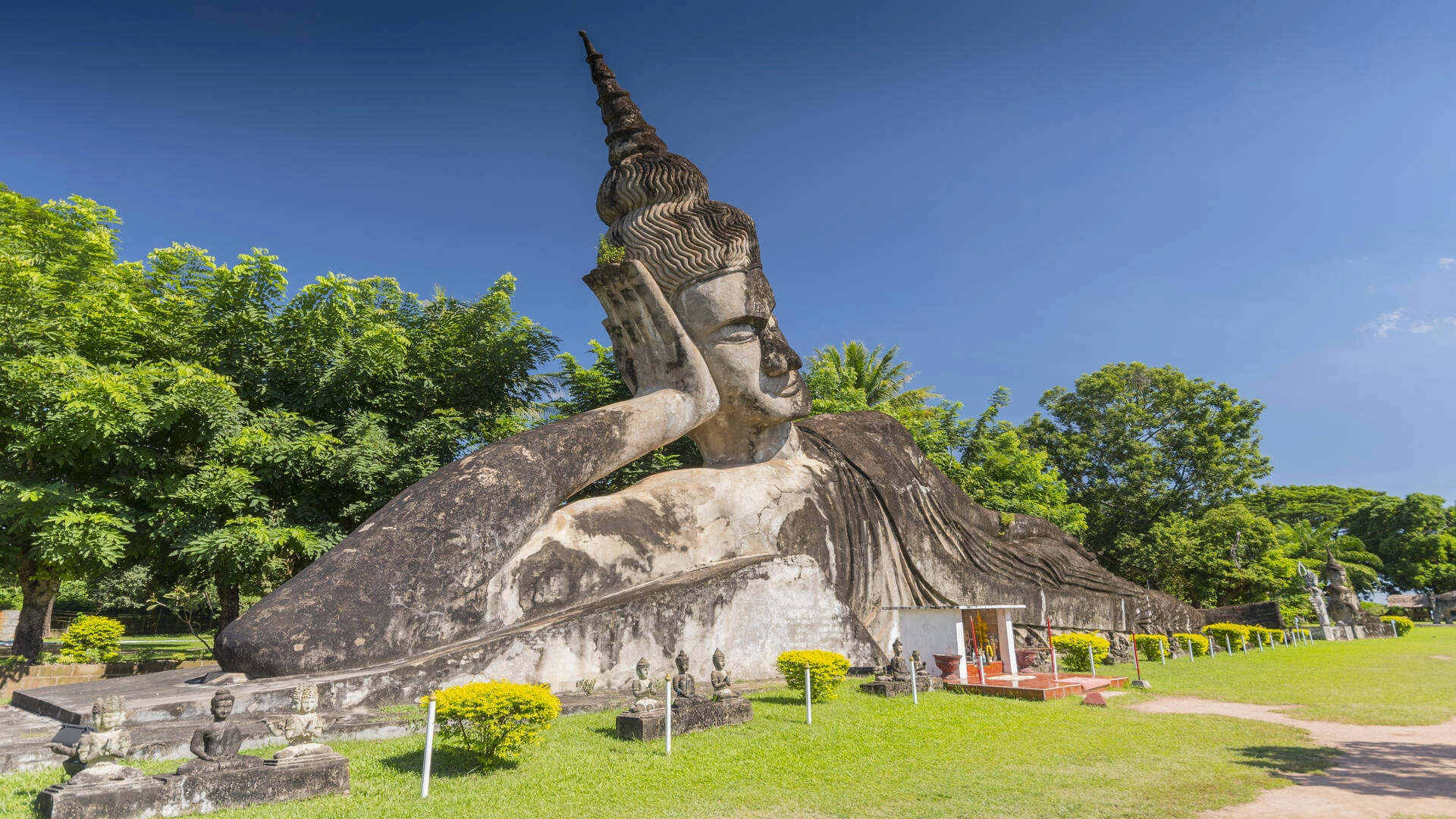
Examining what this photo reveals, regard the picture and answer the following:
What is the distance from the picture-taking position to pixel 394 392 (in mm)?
14898

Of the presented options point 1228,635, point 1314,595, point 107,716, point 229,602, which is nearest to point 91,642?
point 229,602

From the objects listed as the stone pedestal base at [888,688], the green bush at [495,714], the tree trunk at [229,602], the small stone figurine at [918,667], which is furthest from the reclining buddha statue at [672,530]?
the tree trunk at [229,602]

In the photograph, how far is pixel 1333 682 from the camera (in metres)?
10.3

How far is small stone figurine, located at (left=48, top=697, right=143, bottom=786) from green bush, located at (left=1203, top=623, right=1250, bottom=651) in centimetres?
1794

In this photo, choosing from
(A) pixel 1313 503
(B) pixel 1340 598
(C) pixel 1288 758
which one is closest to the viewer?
(C) pixel 1288 758

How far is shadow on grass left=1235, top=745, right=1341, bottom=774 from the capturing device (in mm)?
5367

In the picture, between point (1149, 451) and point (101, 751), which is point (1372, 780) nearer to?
point (101, 751)

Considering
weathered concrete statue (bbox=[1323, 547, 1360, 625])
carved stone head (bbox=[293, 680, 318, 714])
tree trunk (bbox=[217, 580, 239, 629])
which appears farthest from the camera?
weathered concrete statue (bbox=[1323, 547, 1360, 625])

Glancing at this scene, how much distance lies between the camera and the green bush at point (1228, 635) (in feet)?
54.8

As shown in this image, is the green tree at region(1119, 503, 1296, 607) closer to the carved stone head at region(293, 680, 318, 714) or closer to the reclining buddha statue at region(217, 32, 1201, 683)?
the reclining buddha statue at region(217, 32, 1201, 683)

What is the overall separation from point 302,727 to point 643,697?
2.42 meters

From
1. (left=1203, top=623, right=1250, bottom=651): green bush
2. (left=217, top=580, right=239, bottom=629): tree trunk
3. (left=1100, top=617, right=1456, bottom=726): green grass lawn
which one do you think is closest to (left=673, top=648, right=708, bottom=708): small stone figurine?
(left=1100, top=617, right=1456, bottom=726): green grass lawn

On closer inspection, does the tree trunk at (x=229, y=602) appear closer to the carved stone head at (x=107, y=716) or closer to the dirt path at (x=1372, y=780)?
the carved stone head at (x=107, y=716)

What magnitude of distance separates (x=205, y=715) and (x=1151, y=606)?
15638mm
